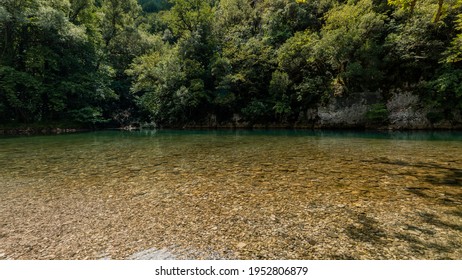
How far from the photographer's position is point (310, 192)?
5734 millimetres

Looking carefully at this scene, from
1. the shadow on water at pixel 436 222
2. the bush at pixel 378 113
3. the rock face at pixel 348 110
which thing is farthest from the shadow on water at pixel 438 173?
the rock face at pixel 348 110

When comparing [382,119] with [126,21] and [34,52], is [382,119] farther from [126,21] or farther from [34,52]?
[126,21]

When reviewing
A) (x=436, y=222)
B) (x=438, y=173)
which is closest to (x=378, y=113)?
(x=438, y=173)

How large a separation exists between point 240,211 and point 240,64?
3050 cm

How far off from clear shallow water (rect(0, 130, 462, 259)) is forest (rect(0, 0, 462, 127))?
63.4 ft

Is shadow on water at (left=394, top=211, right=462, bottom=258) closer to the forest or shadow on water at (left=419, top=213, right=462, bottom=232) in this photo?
shadow on water at (left=419, top=213, right=462, bottom=232)

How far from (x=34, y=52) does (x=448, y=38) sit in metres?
45.8

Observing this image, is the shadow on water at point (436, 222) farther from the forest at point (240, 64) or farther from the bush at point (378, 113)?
the bush at point (378, 113)

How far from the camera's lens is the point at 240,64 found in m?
33.0

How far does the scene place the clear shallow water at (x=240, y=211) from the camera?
3508mm

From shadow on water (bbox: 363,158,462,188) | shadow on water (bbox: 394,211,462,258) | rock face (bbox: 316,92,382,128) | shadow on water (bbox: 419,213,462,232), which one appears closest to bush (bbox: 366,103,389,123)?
rock face (bbox: 316,92,382,128)

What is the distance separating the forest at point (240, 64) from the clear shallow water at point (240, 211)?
63.4ft

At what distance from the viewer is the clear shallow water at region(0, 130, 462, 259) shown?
11.5ft
